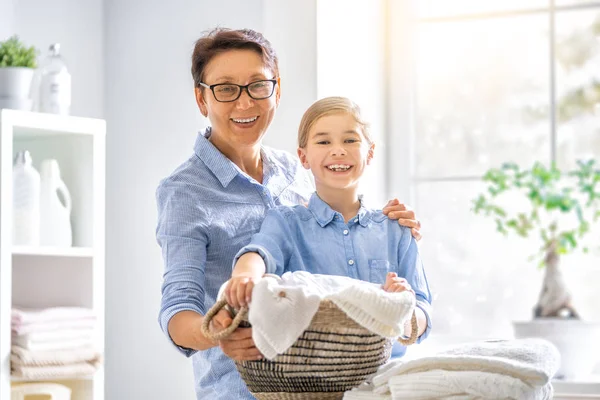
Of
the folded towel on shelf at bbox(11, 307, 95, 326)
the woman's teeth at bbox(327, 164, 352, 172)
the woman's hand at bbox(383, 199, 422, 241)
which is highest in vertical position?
the woman's teeth at bbox(327, 164, 352, 172)

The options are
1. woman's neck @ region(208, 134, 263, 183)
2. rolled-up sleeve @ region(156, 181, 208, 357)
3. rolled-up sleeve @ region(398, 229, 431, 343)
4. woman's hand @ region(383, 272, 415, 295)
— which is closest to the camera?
woman's hand @ region(383, 272, 415, 295)

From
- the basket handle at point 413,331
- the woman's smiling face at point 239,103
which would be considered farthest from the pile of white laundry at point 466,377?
the woman's smiling face at point 239,103

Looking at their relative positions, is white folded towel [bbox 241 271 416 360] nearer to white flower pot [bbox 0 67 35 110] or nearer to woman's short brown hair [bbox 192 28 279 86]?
woman's short brown hair [bbox 192 28 279 86]

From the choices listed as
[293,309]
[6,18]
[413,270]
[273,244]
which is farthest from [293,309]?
[6,18]

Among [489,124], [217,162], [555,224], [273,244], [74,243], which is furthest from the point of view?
[489,124]

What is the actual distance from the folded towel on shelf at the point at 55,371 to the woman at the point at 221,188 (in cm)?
84

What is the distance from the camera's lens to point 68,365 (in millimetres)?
2600

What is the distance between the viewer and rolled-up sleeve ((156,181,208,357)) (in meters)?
1.53

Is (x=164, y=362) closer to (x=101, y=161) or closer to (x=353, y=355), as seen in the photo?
(x=101, y=161)

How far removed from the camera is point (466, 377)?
1176 millimetres

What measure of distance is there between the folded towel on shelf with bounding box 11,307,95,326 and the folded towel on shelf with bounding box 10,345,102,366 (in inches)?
3.0

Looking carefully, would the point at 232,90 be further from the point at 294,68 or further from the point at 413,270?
the point at 294,68

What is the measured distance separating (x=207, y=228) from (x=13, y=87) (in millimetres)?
1136

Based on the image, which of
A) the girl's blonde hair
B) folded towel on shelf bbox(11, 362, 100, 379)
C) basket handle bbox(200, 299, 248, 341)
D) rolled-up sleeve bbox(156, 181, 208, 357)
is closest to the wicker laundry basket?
basket handle bbox(200, 299, 248, 341)
